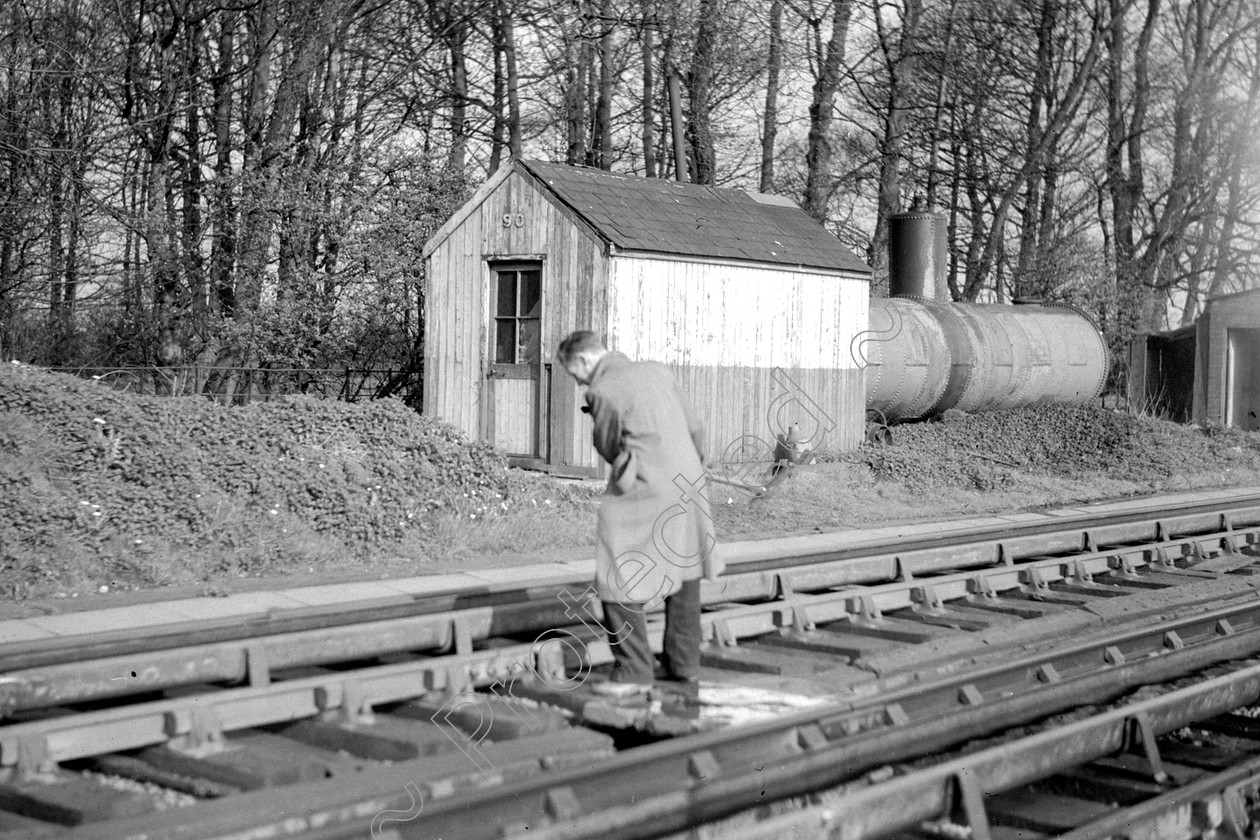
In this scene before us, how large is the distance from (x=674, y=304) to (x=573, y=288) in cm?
137

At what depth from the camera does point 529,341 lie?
720 inches

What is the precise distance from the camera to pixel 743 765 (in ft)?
19.4

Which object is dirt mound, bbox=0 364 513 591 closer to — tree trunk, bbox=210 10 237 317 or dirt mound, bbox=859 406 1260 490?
dirt mound, bbox=859 406 1260 490

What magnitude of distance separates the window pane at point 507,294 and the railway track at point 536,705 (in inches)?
354

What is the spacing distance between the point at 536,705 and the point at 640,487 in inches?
49.1

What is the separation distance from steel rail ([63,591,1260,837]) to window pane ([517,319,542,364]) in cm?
1095

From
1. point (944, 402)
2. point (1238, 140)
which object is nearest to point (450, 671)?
point (944, 402)

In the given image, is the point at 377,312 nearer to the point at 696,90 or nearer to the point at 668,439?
the point at 696,90

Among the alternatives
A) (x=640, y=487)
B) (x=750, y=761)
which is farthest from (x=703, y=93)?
(x=750, y=761)

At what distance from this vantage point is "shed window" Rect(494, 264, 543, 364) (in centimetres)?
1825

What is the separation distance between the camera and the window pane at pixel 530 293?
1827cm

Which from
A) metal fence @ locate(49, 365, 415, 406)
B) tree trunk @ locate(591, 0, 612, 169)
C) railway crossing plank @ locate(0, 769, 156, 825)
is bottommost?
Result: railway crossing plank @ locate(0, 769, 156, 825)

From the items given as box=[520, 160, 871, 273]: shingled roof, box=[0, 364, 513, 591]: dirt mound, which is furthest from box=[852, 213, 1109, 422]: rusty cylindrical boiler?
box=[0, 364, 513, 591]: dirt mound

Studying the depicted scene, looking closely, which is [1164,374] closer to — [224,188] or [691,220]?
[691,220]
